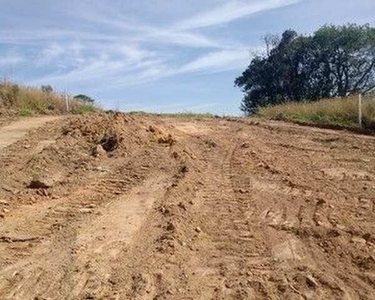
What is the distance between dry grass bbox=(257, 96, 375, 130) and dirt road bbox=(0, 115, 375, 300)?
4882 millimetres

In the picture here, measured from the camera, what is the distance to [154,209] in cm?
618

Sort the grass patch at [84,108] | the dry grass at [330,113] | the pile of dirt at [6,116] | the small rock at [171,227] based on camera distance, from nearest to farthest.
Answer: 1. the small rock at [171,227]
2. the pile of dirt at [6,116]
3. the dry grass at [330,113]
4. the grass patch at [84,108]

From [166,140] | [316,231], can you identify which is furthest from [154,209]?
[166,140]

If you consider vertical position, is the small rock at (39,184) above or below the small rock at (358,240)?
above

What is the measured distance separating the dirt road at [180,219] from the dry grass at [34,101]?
8329 mm

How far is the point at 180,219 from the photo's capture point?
5.73 m

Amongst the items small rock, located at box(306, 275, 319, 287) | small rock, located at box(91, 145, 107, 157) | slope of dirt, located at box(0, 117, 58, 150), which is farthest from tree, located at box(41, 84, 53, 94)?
small rock, located at box(306, 275, 319, 287)

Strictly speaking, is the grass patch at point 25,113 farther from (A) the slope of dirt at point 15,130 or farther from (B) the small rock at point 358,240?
(B) the small rock at point 358,240

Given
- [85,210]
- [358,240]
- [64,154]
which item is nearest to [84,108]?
[64,154]

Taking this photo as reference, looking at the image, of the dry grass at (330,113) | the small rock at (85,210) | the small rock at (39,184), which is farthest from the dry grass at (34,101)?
the small rock at (85,210)

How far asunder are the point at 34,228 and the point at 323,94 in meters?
27.8

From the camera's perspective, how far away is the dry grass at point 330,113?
14547 millimetres

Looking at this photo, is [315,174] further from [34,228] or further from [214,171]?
[34,228]

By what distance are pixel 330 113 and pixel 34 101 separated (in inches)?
388
